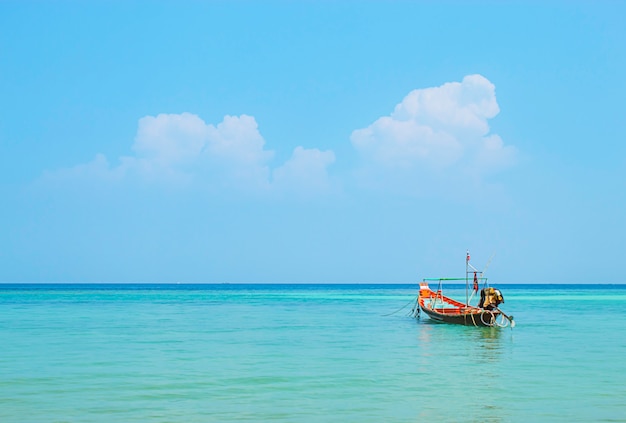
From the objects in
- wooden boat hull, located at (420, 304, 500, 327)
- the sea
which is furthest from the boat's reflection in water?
wooden boat hull, located at (420, 304, 500, 327)

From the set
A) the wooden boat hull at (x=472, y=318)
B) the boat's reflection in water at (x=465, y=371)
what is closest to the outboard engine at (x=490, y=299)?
the wooden boat hull at (x=472, y=318)

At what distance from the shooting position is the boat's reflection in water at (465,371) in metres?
16.7

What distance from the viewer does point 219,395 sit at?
1869 centimetres

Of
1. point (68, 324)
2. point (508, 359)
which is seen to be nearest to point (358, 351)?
point (508, 359)

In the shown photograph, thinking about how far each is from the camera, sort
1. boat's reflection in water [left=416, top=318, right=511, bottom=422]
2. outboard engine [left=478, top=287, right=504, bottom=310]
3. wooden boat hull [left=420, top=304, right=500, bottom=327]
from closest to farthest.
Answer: boat's reflection in water [left=416, top=318, right=511, bottom=422] < wooden boat hull [left=420, top=304, right=500, bottom=327] < outboard engine [left=478, top=287, right=504, bottom=310]

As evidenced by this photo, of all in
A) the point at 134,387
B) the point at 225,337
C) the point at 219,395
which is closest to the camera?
the point at 219,395

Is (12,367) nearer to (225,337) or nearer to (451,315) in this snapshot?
(225,337)

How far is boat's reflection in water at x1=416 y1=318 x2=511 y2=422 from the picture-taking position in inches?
656

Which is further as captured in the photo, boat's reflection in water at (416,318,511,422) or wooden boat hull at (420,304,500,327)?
wooden boat hull at (420,304,500,327)

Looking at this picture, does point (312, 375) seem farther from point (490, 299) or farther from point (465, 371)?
point (490, 299)

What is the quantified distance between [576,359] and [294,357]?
933cm

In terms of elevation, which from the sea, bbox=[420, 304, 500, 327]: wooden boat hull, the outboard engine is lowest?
the sea

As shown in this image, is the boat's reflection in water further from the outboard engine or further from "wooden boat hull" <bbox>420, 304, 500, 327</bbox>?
the outboard engine

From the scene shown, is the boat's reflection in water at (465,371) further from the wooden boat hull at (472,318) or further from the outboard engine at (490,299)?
the outboard engine at (490,299)
